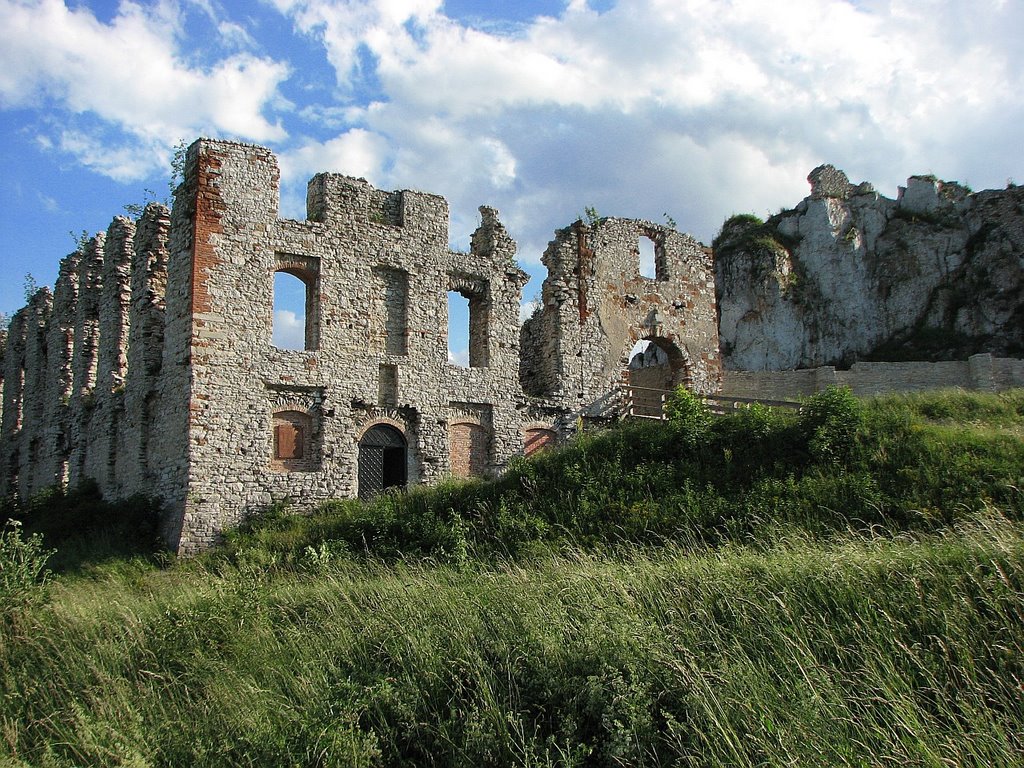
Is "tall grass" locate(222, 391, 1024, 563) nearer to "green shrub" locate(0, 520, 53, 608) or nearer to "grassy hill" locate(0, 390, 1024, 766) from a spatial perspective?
"grassy hill" locate(0, 390, 1024, 766)

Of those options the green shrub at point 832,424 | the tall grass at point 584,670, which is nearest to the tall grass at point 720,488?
the green shrub at point 832,424

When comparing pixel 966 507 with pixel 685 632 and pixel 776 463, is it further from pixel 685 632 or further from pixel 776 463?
pixel 685 632

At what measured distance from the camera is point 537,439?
2131 cm

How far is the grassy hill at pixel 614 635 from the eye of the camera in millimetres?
6184

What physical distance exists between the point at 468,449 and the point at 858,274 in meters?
29.6

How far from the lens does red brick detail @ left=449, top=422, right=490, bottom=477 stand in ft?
65.6

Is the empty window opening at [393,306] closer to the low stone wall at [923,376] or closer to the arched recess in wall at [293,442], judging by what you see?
the arched recess in wall at [293,442]

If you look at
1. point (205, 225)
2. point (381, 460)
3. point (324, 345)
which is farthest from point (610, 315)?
point (205, 225)

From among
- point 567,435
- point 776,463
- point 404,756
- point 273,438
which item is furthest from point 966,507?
point 273,438

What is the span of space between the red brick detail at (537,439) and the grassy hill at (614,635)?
644 centimetres

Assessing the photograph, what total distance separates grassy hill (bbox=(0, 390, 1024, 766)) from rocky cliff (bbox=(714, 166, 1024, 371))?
27.2m

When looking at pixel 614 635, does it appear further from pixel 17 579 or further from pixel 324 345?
pixel 324 345

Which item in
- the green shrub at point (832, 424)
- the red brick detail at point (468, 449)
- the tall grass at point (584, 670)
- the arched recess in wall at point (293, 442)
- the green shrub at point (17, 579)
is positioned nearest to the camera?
the tall grass at point (584, 670)

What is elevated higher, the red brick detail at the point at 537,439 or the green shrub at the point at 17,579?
the red brick detail at the point at 537,439
